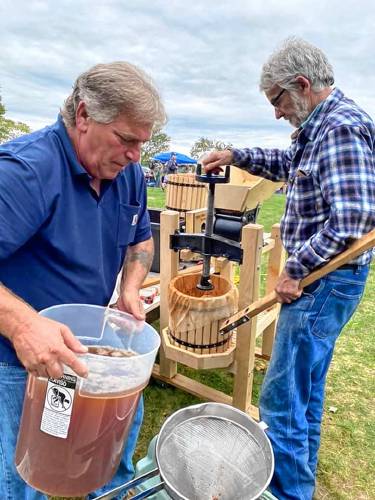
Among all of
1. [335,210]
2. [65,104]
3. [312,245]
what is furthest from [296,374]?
[65,104]

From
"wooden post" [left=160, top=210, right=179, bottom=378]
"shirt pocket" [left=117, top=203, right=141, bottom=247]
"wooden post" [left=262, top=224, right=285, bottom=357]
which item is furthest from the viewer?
"wooden post" [left=262, top=224, right=285, bottom=357]

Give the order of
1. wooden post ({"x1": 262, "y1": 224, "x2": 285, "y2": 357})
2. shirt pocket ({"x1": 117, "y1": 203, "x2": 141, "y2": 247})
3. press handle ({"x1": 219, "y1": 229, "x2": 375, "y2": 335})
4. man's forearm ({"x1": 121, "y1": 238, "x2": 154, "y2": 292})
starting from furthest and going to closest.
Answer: wooden post ({"x1": 262, "y1": 224, "x2": 285, "y2": 357}), man's forearm ({"x1": 121, "y1": 238, "x2": 154, "y2": 292}), press handle ({"x1": 219, "y1": 229, "x2": 375, "y2": 335}), shirt pocket ({"x1": 117, "y1": 203, "x2": 141, "y2": 247})

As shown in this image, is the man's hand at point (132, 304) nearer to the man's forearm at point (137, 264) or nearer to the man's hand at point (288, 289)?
the man's forearm at point (137, 264)

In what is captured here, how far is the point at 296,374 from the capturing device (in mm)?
1926

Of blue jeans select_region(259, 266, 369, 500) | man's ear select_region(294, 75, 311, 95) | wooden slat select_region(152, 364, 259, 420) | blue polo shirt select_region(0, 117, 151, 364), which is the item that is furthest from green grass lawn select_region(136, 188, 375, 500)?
man's ear select_region(294, 75, 311, 95)

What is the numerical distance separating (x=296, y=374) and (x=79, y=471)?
119 cm

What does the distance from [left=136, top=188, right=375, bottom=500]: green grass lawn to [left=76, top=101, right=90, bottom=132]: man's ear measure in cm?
202

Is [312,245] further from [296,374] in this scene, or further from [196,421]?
[196,421]

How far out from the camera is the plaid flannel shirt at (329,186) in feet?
5.29

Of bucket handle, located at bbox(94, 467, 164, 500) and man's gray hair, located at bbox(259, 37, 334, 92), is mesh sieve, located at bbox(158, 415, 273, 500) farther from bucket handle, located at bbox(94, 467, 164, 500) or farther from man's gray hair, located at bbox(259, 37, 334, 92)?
man's gray hair, located at bbox(259, 37, 334, 92)

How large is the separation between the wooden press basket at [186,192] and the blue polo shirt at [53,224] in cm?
264

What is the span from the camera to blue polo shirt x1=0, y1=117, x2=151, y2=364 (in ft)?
3.59

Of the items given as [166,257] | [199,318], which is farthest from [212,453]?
[166,257]

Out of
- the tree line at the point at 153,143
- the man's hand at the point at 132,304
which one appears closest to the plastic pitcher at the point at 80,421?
the man's hand at the point at 132,304
